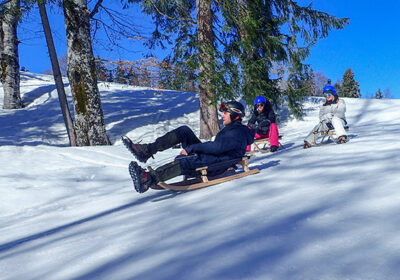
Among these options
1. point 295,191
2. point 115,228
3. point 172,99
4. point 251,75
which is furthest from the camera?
point 172,99

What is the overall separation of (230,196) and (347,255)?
1.69 meters

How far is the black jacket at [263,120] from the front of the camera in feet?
22.3

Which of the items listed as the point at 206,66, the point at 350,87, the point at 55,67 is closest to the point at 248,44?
the point at 206,66

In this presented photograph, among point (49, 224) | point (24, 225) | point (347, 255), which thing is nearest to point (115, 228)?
point (49, 224)

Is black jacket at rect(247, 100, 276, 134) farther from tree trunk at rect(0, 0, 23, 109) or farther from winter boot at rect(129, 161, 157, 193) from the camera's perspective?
tree trunk at rect(0, 0, 23, 109)

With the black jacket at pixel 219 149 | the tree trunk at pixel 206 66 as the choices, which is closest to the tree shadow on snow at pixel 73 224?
the black jacket at pixel 219 149

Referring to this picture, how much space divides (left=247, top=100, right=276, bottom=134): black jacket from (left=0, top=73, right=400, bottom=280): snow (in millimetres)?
1984

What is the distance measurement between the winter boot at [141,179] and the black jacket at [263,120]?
3818mm

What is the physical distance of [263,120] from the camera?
6.79m

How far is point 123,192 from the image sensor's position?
455 cm

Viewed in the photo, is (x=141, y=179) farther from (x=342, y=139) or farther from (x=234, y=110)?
(x=342, y=139)

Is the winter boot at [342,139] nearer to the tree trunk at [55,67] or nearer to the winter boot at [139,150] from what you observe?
the winter boot at [139,150]

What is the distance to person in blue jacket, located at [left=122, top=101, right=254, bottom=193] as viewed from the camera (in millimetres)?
3611

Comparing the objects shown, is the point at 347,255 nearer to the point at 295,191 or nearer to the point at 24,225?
the point at 295,191
